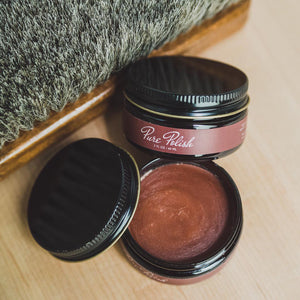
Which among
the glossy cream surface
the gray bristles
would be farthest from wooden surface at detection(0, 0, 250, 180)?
the glossy cream surface

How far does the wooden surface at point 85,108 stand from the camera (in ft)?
1.74

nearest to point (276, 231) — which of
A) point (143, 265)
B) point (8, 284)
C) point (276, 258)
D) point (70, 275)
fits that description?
point (276, 258)

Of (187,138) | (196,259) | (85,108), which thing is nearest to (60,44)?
(85,108)

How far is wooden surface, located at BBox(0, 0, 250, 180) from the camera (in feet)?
1.74

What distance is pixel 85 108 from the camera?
0.55 meters

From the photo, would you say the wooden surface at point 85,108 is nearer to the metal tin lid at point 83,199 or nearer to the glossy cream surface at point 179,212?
the metal tin lid at point 83,199

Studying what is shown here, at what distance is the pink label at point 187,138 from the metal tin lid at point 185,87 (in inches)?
0.9

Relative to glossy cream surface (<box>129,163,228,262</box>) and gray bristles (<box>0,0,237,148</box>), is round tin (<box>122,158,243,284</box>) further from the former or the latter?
gray bristles (<box>0,0,237,148</box>)

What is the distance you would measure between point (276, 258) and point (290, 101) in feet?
0.93

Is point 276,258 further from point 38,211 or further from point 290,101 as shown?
point 38,211

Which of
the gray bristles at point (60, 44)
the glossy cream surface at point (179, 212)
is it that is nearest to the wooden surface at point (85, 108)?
the gray bristles at point (60, 44)

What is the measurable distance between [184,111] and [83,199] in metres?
0.20

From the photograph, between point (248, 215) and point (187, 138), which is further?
point (248, 215)

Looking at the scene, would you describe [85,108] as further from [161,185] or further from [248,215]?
[248,215]
